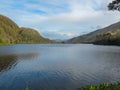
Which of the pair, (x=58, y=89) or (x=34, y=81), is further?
(x=34, y=81)

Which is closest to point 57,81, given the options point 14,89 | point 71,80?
point 71,80

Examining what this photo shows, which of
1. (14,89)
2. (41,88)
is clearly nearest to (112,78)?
(41,88)

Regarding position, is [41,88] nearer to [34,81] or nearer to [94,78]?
[34,81]

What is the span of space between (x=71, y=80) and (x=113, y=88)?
20.5 m

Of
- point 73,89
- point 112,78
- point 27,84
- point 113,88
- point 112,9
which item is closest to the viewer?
point 113,88

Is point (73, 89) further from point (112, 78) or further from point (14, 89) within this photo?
point (112, 78)

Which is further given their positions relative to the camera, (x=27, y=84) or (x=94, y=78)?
(x=94, y=78)

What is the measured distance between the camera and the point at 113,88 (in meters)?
29.4

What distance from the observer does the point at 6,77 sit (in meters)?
52.7

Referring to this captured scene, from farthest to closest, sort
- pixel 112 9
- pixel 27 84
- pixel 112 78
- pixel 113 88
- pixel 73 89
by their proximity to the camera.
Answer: pixel 112 78, pixel 112 9, pixel 27 84, pixel 73 89, pixel 113 88

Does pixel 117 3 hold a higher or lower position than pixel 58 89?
higher

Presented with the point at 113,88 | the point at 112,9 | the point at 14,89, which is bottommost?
the point at 14,89

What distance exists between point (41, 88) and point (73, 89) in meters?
5.75

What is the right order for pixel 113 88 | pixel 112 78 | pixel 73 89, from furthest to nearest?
pixel 112 78, pixel 73 89, pixel 113 88
